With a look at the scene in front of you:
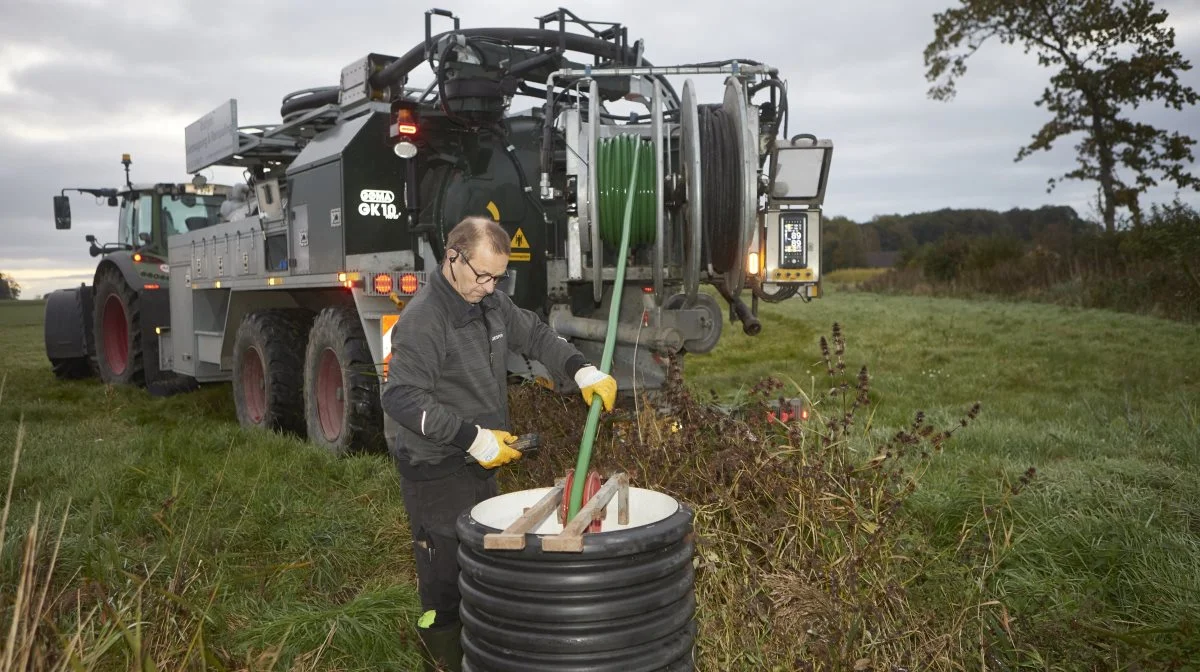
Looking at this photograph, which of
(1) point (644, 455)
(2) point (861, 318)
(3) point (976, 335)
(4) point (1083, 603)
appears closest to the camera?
(4) point (1083, 603)

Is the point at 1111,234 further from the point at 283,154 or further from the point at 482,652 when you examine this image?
the point at 482,652

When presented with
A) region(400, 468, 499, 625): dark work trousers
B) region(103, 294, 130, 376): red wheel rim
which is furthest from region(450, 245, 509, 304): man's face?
region(103, 294, 130, 376): red wheel rim

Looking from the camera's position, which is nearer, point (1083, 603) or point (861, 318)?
point (1083, 603)

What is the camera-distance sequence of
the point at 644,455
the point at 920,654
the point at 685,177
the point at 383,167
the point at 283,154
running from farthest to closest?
1. the point at 283,154
2. the point at 383,167
3. the point at 685,177
4. the point at 644,455
5. the point at 920,654

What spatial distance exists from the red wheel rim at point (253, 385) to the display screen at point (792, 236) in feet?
16.9

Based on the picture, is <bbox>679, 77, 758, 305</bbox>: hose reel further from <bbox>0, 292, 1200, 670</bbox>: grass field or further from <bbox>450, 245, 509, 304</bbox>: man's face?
<bbox>450, 245, 509, 304</bbox>: man's face

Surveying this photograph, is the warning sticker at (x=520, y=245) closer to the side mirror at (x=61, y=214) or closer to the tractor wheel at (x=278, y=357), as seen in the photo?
the tractor wheel at (x=278, y=357)

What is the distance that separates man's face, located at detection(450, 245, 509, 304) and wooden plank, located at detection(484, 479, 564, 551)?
2.59 feet

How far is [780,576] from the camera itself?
13.0 ft

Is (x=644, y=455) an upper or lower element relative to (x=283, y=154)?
lower

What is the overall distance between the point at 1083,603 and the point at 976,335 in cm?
1248

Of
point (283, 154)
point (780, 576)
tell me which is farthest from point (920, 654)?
point (283, 154)

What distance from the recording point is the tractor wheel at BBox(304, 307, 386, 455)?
7.32m

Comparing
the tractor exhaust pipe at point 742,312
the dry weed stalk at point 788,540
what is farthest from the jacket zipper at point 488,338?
the tractor exhaust pipe at point 742,312
